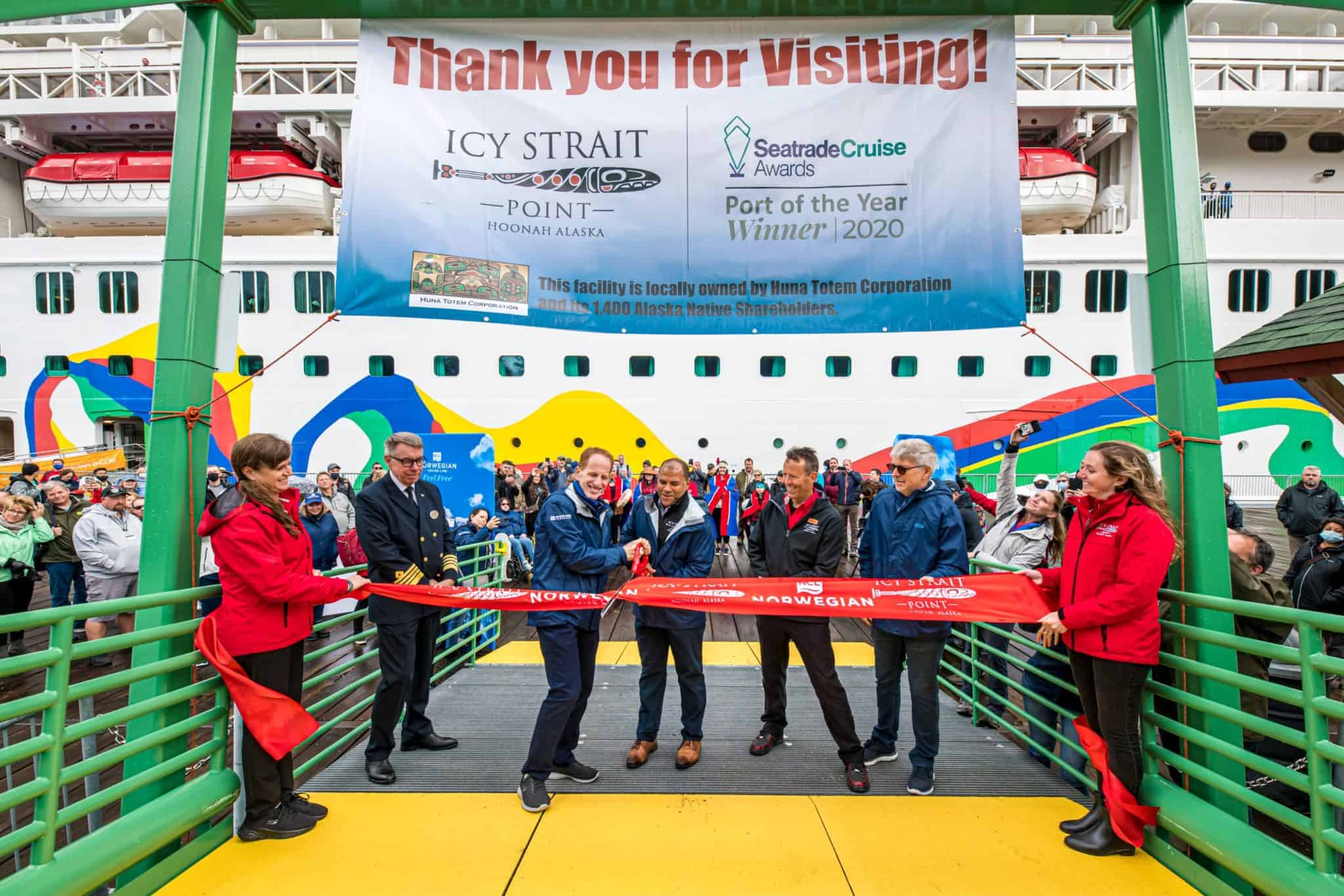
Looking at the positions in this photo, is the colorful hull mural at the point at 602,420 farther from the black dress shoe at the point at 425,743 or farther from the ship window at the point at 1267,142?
the black dress shoe at the point at 425,743

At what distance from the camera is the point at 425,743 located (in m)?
4.22

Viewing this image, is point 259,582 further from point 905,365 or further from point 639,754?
point 905,365

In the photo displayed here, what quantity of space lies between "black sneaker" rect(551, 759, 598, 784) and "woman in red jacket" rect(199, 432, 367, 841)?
1151mm

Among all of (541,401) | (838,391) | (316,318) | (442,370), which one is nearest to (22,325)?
(316,318)

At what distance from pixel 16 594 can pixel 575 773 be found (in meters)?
6.19

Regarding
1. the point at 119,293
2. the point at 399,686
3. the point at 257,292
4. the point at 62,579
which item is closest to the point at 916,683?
the point at 399,686

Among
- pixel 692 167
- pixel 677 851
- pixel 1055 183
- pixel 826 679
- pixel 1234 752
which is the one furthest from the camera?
pixel 1055 183

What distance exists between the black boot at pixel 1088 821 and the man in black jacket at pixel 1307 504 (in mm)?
8125

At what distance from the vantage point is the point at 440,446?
924cm

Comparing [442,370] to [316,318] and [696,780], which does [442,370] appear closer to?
[316,318]

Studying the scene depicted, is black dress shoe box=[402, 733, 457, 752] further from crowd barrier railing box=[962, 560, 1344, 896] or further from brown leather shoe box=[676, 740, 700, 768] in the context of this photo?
crowd barrier railing box=[962, 560, 1344, 896]

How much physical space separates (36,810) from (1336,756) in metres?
4.42

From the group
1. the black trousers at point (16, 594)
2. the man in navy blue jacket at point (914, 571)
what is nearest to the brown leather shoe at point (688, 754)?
the man in navy blue jacket at point (914, 571)

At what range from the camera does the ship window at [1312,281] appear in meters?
16.3
